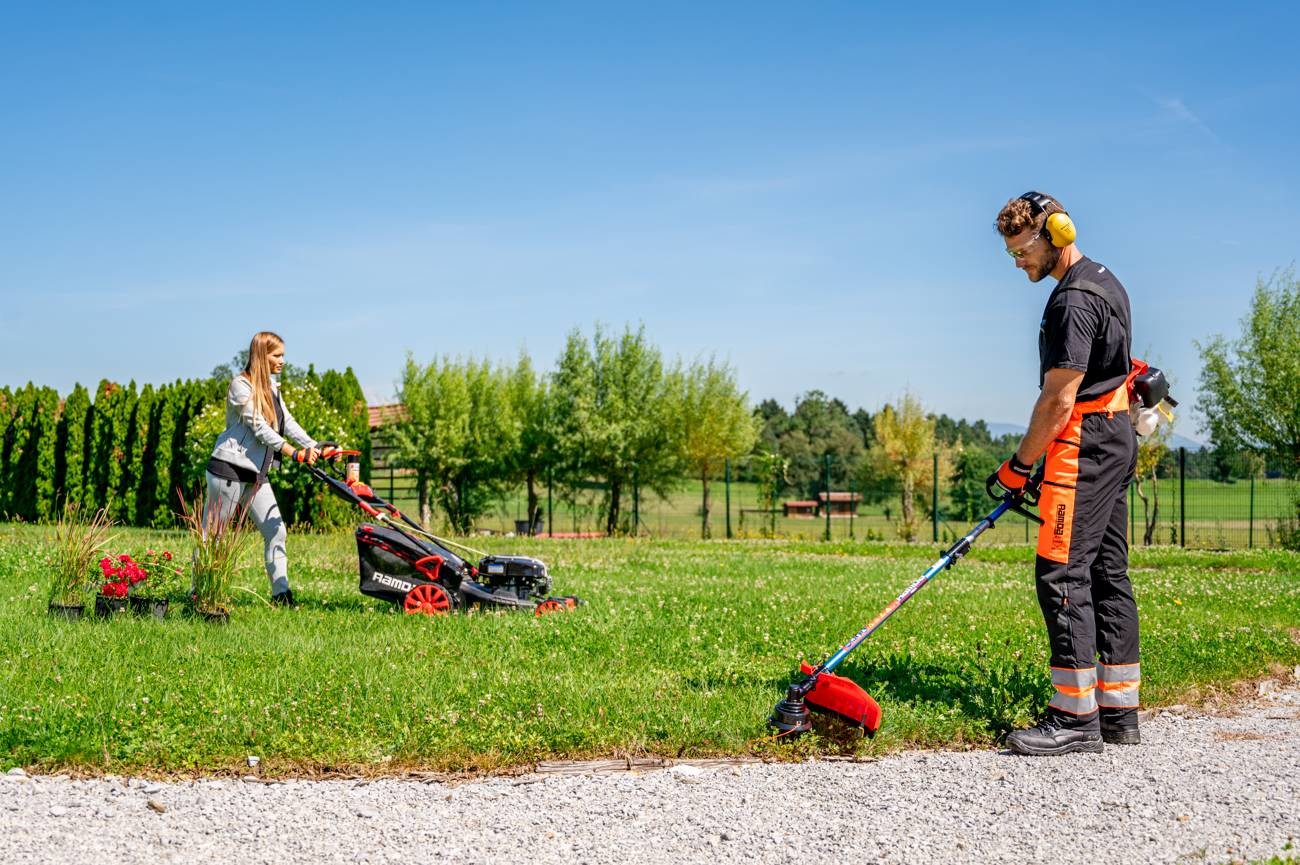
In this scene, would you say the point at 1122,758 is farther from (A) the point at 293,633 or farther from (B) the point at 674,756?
(A) the point at 293,633

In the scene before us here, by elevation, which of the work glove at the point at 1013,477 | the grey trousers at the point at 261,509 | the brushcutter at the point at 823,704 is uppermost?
the work glove at the point at 1013,477

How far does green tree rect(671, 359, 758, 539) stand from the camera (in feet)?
91.8

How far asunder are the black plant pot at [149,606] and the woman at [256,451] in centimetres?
75

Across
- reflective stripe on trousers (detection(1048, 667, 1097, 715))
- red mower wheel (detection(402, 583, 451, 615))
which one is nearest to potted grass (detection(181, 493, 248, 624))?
red mower wheel (detection(402, 583, 451, 615))

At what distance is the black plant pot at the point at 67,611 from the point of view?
26.4 ft

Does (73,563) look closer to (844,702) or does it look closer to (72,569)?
(72,569)

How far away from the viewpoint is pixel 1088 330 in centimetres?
543

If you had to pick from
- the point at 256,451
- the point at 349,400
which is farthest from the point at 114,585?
the point at 349,400

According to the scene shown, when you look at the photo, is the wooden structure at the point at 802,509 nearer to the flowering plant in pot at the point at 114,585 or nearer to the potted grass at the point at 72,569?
the flowering plant in pot at the point at 114,585

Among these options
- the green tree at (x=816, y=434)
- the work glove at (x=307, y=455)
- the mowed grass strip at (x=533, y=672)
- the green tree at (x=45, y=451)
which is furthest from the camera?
the green tree at (x=816, y=434)

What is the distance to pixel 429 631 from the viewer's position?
7.82 m

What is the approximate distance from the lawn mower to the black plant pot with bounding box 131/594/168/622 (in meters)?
1.37

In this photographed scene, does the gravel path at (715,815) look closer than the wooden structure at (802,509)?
Yes

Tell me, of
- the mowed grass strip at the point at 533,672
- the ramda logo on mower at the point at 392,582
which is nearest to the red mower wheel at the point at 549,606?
the mowed grass strip at the point at 533,672
